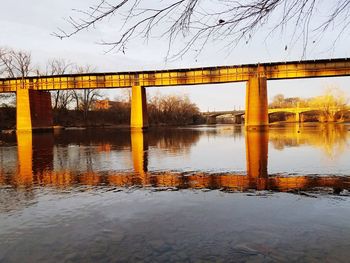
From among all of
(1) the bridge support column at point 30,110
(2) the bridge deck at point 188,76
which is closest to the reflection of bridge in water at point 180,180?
(2) the bridge deck at point 188,76

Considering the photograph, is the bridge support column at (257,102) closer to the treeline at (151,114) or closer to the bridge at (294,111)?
the bridge at (294,111)

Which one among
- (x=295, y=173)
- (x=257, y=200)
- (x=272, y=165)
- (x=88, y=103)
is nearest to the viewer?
(x=257, y=200)

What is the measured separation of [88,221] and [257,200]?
328cm

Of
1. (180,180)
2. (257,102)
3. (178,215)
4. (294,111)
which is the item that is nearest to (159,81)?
(257,102)

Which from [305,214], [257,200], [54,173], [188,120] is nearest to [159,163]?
[54,173]

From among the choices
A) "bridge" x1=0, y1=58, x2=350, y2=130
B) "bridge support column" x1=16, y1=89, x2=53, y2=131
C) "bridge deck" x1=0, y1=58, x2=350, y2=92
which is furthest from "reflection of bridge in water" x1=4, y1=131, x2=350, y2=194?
"bridge support column" x1=16, y1=89, x2=53, y2=131

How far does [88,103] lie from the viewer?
81312 millimetres

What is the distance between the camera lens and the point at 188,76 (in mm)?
44812

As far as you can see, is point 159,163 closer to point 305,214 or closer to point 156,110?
point 305,214

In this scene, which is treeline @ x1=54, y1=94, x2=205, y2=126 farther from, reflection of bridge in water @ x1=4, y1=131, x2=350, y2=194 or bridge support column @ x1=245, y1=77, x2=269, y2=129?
reflection of bridge in water @ x1=4, y1=131, x2=350, y2=194

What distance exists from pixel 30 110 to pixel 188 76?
75.7ft

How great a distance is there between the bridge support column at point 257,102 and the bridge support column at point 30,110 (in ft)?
99.9

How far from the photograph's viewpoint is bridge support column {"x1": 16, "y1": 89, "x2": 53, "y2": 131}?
47188mm

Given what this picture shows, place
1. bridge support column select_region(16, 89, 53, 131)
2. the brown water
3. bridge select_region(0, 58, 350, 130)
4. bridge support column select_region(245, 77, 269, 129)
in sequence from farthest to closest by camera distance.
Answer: bridge support column select_region(16, 89, 53, 131), bridge support column select_region(245, 77, 269, 129), bridge select_region(0, 58, 350, 130), the brown water
